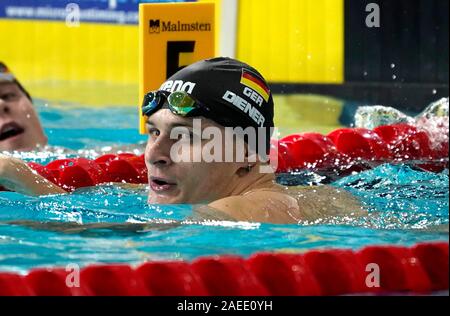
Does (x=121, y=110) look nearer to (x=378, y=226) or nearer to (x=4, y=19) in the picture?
(x=4, y=19)

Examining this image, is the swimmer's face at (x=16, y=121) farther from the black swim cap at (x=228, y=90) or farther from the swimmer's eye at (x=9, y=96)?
the black swim cap at (x=228, y=90)

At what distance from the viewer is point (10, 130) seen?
15.6ft

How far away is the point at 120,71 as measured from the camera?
701 centimetres

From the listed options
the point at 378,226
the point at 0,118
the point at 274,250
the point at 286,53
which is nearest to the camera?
the point at 274,250

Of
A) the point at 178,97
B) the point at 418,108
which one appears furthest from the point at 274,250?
the point at 418,108

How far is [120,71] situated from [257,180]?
163 inches

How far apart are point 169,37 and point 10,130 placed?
4.39ft

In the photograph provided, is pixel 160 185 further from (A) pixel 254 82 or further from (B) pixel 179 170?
(A) pixel 254 82

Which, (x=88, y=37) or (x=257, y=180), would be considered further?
(x=88, y=37)

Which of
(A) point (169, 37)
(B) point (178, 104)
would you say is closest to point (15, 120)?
(A) point (169, 37)

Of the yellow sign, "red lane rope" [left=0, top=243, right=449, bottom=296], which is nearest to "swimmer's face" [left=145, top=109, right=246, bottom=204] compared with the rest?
"red lane rope" [left=0, top=243, right=449, bottom=296]

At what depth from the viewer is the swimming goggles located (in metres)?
2.92

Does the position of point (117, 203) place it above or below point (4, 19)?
below

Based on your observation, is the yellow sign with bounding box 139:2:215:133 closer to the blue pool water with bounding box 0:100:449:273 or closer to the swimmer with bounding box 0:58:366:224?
the blue pool water with bounding box 0:100:449:273
